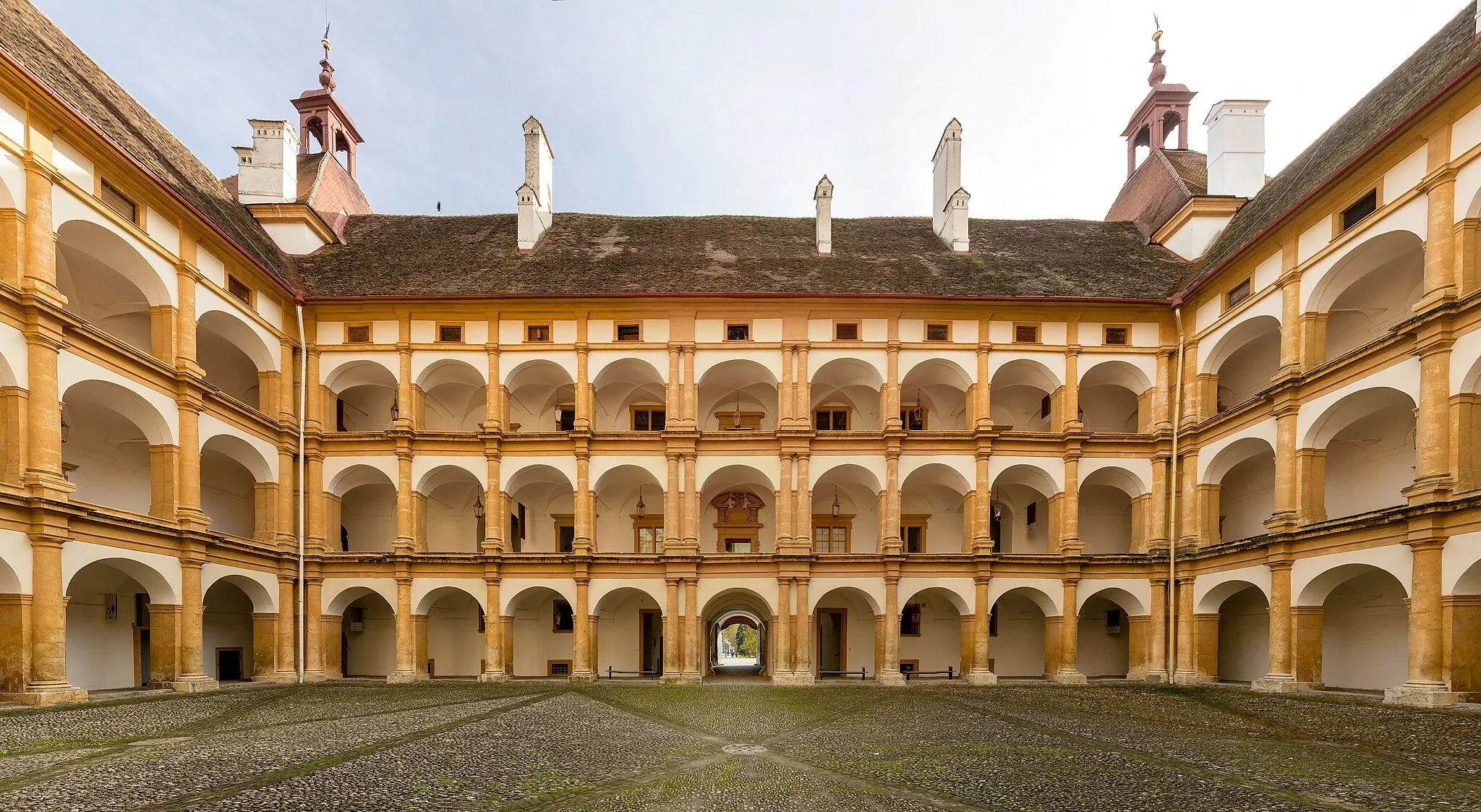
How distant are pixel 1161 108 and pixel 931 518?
22380 millimetres

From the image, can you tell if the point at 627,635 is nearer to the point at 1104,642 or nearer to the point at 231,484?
the point at 231,484

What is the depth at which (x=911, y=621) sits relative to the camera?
27.0 meters

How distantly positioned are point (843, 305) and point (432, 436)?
14.3 metres

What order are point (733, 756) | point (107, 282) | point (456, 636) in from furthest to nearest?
point (456, 636)
point (107, 282)
point (733, 756)

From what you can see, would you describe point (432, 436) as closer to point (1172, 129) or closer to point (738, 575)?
point (738, 575)

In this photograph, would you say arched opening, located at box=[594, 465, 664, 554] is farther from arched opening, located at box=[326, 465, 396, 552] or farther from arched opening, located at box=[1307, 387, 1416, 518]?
arched opening, located at box=[1307, 387, 1416, 518]

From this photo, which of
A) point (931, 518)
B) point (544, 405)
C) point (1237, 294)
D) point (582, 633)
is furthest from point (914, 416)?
point (582, 633)

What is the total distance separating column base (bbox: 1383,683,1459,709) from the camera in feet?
49.2

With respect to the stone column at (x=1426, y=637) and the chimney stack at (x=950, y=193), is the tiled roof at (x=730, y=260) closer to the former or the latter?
the chimney stack at (x=950, y=193)

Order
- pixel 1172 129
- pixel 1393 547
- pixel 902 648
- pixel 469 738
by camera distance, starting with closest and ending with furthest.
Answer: pixel 469 738, pixel 1393 547, pixel 902 648, pixel 1172 129

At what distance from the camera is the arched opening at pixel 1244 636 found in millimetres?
23375

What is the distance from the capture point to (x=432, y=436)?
967 inches

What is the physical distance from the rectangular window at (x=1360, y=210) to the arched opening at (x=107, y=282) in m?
29.5

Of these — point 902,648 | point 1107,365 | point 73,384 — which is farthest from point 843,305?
point 73,384
